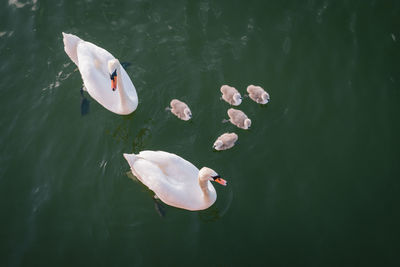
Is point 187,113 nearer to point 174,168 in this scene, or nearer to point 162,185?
point 174,168

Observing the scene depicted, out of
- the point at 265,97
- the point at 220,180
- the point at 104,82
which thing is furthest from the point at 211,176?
the point at 104,82

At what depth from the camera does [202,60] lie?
30.3 ft

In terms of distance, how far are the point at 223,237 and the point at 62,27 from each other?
6771 mm

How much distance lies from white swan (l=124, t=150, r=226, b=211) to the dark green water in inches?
19.1

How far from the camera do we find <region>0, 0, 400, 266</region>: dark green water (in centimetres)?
712

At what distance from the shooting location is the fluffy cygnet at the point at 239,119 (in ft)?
26.2

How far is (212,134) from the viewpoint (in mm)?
8250

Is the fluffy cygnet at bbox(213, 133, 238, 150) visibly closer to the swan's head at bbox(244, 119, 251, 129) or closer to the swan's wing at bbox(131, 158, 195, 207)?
the swan's head at bbox(244, 119, 251, 129)

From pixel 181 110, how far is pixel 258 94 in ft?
5.49

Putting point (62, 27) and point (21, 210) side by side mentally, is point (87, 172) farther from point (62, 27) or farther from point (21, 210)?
point (62, 27)

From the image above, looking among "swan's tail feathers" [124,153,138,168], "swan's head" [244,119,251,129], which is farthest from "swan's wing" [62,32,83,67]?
"swan's head" [244,119,251,129]

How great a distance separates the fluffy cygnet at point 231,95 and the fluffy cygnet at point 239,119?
271 millimetres

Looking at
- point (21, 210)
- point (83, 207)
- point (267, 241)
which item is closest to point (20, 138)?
point (21, 210)

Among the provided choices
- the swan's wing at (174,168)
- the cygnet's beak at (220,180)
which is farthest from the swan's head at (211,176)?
the swan's wing at (174,168)
